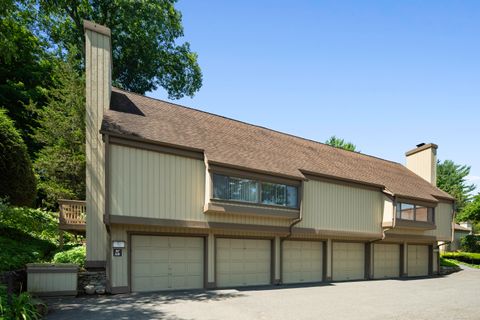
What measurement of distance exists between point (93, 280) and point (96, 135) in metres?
5.26

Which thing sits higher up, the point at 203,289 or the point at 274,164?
the point at 274,164

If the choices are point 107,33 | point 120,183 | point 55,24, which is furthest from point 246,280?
point 55,24

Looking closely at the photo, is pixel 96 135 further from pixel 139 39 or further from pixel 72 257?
pixel 139 39

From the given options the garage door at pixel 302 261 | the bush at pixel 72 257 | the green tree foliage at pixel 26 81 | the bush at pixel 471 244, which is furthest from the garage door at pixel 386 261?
the green tree foliage at pixel 26 81

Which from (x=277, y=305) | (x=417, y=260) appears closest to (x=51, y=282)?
(x=277, y=305)

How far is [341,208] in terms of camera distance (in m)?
18.4

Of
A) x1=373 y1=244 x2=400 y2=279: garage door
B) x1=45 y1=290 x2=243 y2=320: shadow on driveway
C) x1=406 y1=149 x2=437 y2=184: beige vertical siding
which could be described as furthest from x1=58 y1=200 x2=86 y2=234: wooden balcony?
x1=406 y1=149 x2=437 y2=184: beige vertical siding

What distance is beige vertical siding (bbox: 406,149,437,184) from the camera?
26.8 meters

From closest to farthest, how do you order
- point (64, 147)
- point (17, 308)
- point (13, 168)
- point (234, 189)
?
1. point (17, 308)
2. point (234, 189)
3. point (13, 168)
4. point (64, 147)

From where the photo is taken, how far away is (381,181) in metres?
20.9

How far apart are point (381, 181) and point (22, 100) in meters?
28.7

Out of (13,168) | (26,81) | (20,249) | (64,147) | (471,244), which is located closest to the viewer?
(20,249)

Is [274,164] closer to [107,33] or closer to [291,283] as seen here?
[291,283]

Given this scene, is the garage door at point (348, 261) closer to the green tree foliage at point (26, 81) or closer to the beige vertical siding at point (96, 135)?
the beige vertical siding at point (96, 135)
